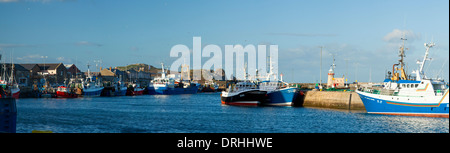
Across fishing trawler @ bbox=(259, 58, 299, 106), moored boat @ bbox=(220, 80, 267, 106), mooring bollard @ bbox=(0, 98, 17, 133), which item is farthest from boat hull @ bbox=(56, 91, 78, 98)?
mooring bollard @ bbox=(0, 98, 17, 133)

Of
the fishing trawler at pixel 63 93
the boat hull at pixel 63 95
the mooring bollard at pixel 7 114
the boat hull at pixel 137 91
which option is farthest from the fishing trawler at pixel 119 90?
the mooring bollard at pixel 7 114

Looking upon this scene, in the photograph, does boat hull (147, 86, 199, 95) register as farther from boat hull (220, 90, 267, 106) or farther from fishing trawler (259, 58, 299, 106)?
boat hull (220, 90, 267, 106)

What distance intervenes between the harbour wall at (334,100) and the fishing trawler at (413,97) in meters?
9.20

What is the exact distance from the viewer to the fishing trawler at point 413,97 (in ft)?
141

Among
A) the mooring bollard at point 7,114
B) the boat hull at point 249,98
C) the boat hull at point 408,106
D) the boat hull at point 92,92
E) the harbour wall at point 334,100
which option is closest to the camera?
the mooring bollard at point 7,114

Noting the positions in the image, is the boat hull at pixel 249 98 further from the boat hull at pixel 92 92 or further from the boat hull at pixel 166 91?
the boat hull at pixel 166 91

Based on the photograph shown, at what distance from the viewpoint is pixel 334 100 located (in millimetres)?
61719

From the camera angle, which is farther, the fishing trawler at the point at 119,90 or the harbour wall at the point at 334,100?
the fishing trawler at the point at 119,90

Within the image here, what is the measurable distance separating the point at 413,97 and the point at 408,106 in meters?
1.06

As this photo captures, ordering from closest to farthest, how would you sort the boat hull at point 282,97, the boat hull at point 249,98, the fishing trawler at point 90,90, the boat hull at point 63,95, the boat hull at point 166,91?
the boat hull at point 282,97 → the boat hull at point 249,98 → the boat hull at point 63,95 → the fishing trawler at point 90,90 → the boat hull at point 166,91

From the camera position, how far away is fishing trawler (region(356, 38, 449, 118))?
1692 inches

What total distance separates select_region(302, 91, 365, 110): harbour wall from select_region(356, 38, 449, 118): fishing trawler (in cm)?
920

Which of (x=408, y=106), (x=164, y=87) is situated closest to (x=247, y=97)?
(x=408, y=106)
